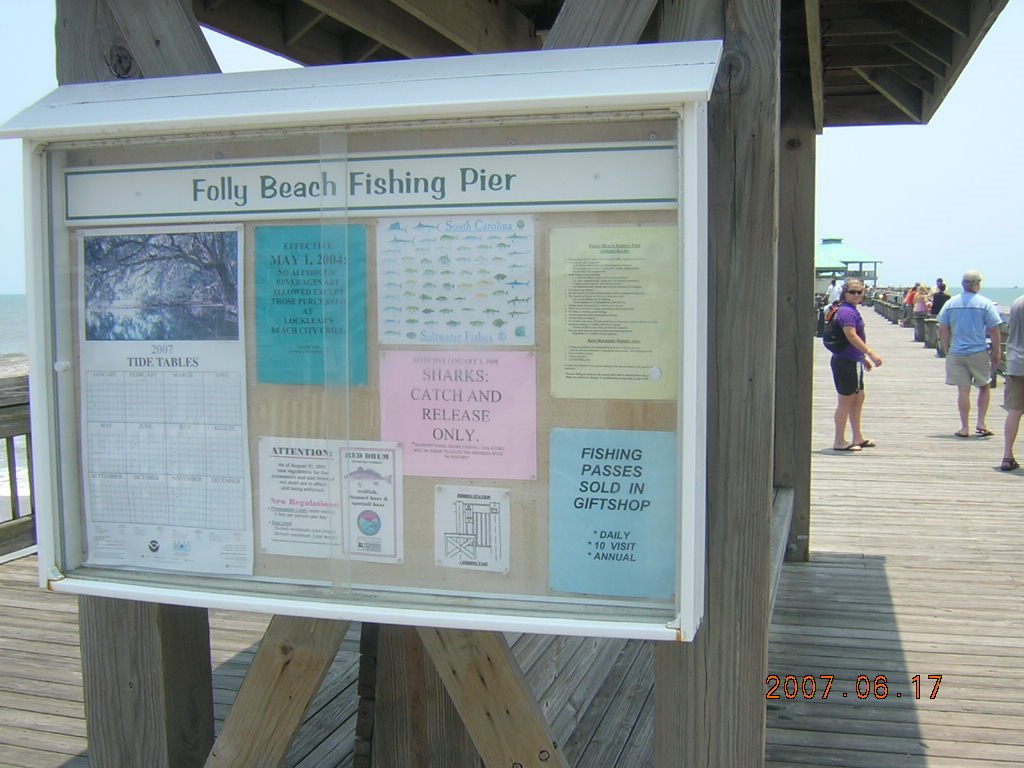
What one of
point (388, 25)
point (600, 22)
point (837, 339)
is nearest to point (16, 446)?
point (837, 339)

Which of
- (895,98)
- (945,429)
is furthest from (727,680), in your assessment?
(945,429)

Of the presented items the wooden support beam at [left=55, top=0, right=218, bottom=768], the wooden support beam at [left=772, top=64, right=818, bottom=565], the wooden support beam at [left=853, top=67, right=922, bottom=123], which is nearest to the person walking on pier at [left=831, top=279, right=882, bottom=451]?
the wooden support beam at [left=853, top=67, right=922, bottom=123]

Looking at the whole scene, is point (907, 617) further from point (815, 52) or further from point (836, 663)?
point (815, 52)

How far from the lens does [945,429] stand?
11.4m

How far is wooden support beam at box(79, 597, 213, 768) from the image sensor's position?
2.35m

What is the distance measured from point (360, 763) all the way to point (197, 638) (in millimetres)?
627

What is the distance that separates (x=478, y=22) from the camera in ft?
11.9

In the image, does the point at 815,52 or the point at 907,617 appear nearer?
the point at 815,52

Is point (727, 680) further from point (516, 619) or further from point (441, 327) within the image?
point (441, 327)

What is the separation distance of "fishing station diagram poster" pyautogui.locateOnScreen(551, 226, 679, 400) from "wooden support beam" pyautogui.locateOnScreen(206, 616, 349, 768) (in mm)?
793

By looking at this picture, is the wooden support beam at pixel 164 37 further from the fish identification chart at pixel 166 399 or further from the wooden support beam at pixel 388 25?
the wooden support beam at pixel 388 25

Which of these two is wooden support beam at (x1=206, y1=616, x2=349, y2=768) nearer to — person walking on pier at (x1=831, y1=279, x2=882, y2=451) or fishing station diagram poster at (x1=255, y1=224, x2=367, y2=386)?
fishing station diagram poster at (x1=255, y1=224, x2=367, y2=386)

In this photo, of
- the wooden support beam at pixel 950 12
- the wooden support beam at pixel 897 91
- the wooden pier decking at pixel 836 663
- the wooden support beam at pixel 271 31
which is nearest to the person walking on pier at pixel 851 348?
the wooden pier decking at pixel 836 663

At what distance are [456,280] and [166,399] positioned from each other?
0.65 m
